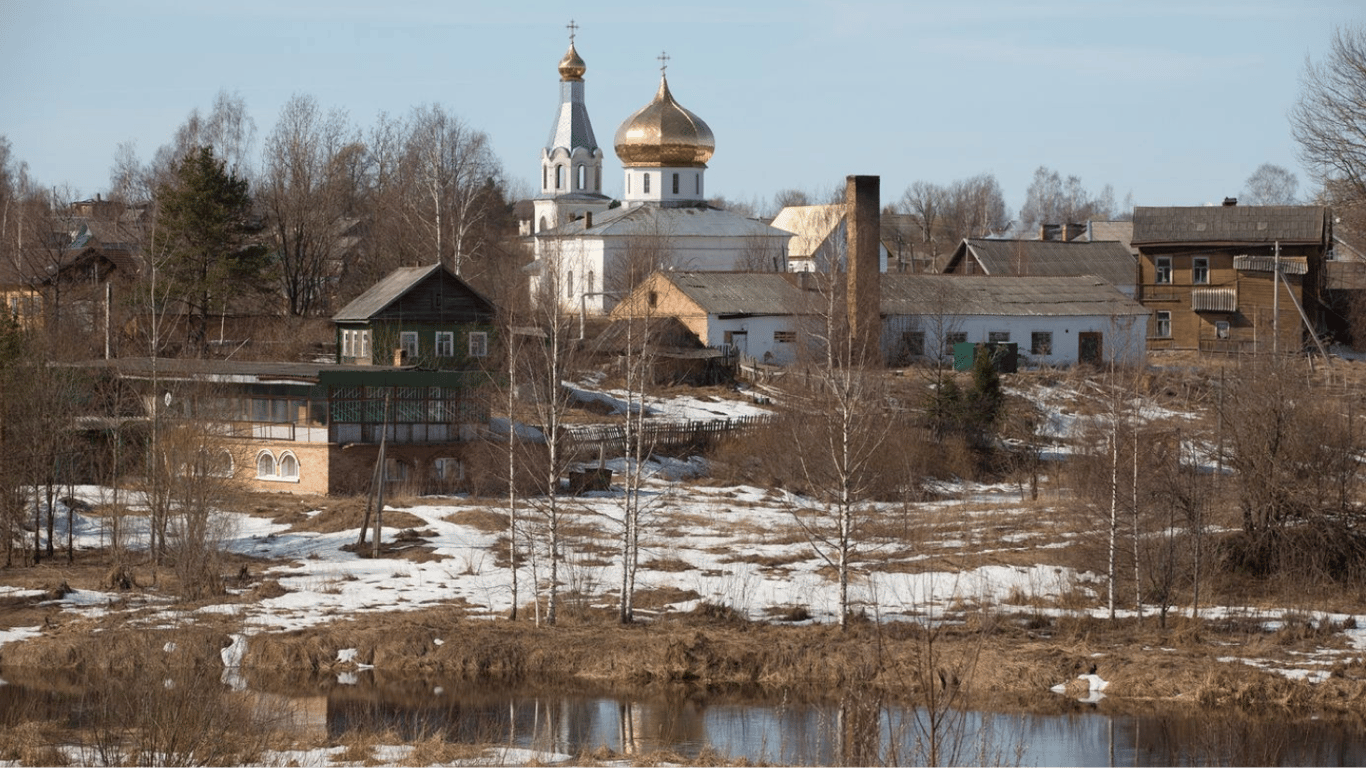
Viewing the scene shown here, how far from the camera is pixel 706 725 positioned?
19.6 meters

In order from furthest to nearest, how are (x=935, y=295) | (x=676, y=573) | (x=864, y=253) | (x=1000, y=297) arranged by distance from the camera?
(x=1000, y=297) → (x=935, y=295) → (x=864, y=253) → (x=676, y=573)

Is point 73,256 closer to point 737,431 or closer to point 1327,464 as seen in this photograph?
point 737,431

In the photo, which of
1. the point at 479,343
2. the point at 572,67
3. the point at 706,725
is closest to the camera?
the point at 706,725

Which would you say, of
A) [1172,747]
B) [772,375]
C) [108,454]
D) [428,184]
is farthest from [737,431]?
[428,184]

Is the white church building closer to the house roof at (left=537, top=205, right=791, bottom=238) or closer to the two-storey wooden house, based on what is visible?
the house roof at (left=537, top=205, right=791, bottom=238)

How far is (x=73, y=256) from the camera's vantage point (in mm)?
56125

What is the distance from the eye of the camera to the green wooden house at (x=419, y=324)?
4394cm

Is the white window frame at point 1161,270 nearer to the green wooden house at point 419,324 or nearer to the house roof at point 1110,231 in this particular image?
the house roof at point 1110,231

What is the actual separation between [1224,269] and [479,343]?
27.1 m

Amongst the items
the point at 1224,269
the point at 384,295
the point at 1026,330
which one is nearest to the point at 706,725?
the point at 384,295

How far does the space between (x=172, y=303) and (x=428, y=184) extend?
2444 centimetres

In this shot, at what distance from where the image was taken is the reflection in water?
17906 millimetres

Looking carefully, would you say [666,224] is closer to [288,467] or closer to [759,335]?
[759,335]

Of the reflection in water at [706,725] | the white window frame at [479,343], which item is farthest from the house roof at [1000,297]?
the reflection in water at [706,725]
